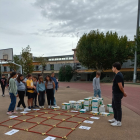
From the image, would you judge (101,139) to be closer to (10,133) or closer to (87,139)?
(87,139)

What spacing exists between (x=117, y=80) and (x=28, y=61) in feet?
81.4

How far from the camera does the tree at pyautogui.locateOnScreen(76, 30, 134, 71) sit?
993 inches

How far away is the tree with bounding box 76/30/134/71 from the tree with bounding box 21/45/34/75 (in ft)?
32.7

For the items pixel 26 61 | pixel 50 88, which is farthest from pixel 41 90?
pixel 26 61

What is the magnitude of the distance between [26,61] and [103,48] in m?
14.6

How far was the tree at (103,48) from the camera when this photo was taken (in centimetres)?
2523

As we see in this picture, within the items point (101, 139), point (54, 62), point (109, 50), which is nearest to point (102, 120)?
point (101, 139)

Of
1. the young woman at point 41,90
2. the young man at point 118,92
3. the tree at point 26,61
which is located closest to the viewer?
the young man at point 118,92

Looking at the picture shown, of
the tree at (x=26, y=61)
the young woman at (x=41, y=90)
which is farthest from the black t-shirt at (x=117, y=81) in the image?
the tree at (x=26, y=61)

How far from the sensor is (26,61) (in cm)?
2741

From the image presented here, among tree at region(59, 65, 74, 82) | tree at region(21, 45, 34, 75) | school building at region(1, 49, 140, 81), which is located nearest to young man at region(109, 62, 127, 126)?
tree at region(21, 45, 34, 75)

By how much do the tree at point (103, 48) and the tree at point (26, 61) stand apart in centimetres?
996

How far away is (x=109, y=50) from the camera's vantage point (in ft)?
83.0

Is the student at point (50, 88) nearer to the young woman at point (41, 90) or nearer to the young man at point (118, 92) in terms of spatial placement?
the young woman at point (41, 90)
